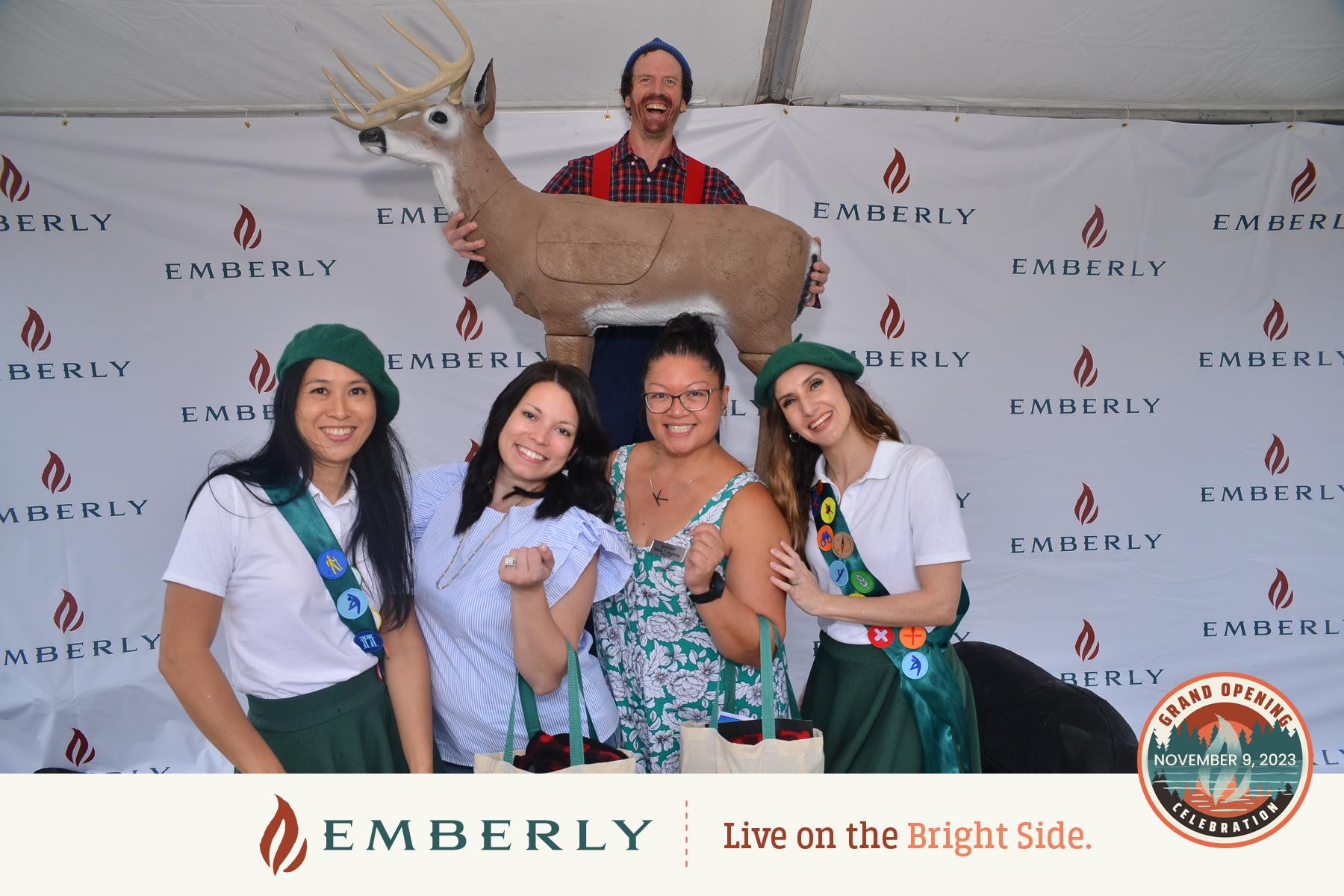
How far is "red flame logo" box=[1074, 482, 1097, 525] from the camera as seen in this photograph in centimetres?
399

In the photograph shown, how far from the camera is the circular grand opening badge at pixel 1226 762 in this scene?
167 cm

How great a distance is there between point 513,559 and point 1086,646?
3390 millimetres

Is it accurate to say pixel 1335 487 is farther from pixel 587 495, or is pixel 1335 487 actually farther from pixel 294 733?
pixel 294 733

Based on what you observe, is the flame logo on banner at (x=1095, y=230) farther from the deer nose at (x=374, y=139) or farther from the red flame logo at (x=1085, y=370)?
the deer nose at (x=374, y=139)

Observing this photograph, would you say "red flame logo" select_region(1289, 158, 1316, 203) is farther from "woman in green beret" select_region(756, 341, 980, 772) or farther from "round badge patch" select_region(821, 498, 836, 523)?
"round badge patch" select_region(821, 498, 836, 523)

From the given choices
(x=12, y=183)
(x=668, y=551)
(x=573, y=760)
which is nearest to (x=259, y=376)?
(x=12, y=183)

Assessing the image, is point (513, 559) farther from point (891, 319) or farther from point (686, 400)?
point (891, 319)

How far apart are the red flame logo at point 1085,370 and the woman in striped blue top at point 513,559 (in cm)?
296

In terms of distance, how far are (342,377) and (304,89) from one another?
88.8 inches

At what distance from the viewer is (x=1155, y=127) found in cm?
385

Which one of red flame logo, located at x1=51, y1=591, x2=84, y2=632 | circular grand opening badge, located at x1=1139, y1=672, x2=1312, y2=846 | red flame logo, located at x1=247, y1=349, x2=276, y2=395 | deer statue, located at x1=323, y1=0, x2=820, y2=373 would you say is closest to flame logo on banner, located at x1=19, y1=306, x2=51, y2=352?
red flame logo, located at x1=247, y1=349, x2=276, y2=395

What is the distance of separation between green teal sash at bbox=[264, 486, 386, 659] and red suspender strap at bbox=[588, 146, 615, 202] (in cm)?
163

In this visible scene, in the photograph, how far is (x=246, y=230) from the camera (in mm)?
3633

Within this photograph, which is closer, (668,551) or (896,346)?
(668,551)
